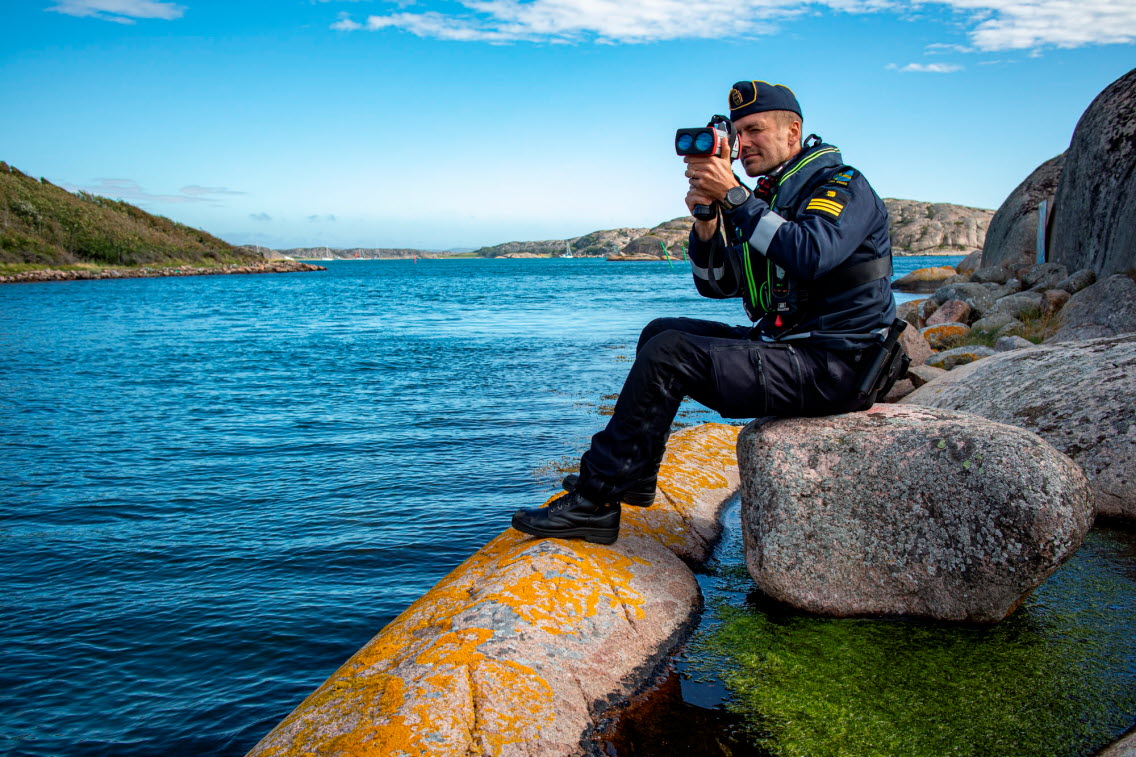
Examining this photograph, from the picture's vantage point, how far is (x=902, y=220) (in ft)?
468

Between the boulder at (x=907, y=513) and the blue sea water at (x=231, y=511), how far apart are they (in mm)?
3071

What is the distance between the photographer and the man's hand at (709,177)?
4102mm

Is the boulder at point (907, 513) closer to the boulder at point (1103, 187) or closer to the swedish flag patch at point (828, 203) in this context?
the swedish flag patch at point (828, 203)

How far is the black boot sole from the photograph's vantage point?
423 centimetres

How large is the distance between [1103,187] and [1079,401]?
973cm

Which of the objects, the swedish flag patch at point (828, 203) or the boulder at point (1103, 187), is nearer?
the swedish flag patch at point (828, 203)

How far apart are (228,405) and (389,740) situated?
1308 centimetres

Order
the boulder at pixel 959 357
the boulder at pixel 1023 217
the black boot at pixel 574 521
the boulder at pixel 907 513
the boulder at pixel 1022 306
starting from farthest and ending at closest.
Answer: the boulder at pixel 1023 217 → the boulder at pixel 1022 306 → the boulder at pixel 959 357 → the black boot at pixel 574 521 → the boulder at pixel 907 513

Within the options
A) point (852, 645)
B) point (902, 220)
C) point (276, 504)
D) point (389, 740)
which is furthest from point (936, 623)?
point (902, 220)

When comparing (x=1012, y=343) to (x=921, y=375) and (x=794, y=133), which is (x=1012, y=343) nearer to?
(x=921, y=375)

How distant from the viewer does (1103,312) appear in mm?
9773

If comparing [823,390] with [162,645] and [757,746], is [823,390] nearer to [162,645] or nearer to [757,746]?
[757,746]

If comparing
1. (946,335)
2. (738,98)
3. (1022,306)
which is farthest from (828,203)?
(946,335)

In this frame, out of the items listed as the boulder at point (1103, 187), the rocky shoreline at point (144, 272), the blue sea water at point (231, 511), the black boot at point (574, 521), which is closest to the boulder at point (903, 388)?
the blue sea water at point (231, 511)
